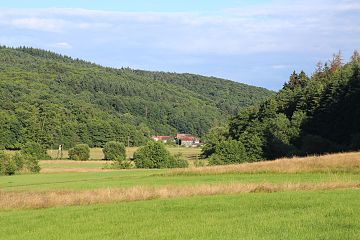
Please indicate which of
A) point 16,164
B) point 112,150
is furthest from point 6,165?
point 112,150

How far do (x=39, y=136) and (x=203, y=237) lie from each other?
439 ft

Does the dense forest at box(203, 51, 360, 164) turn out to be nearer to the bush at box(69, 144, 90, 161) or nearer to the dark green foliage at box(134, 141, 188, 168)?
the dark green foliage at box(134, 141, 188, 168)

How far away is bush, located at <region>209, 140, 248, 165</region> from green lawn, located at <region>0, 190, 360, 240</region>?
6878 cm

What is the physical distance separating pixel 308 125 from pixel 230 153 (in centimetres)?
1710

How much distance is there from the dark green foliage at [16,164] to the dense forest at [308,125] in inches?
1192

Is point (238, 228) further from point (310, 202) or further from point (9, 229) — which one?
point (9, 229)

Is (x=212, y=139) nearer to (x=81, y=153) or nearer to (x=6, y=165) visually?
(x=81, y=153)

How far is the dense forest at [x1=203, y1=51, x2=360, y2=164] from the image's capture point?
87.6 metres

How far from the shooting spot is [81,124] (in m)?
163

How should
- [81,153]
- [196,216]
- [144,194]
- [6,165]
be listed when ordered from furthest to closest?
[81,153], [6,165], [144,194], [196,216]

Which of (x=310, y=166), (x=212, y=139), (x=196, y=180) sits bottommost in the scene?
(x=196, y=180)

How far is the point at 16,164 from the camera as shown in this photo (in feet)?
281

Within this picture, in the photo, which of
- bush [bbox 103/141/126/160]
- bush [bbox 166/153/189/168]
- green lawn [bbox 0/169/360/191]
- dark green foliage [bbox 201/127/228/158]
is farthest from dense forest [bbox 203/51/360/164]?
green lawn [bbox 0/169/360/191]

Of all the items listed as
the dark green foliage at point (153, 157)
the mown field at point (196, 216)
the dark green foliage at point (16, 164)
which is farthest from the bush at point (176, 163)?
the mown field at point (196, 216)
